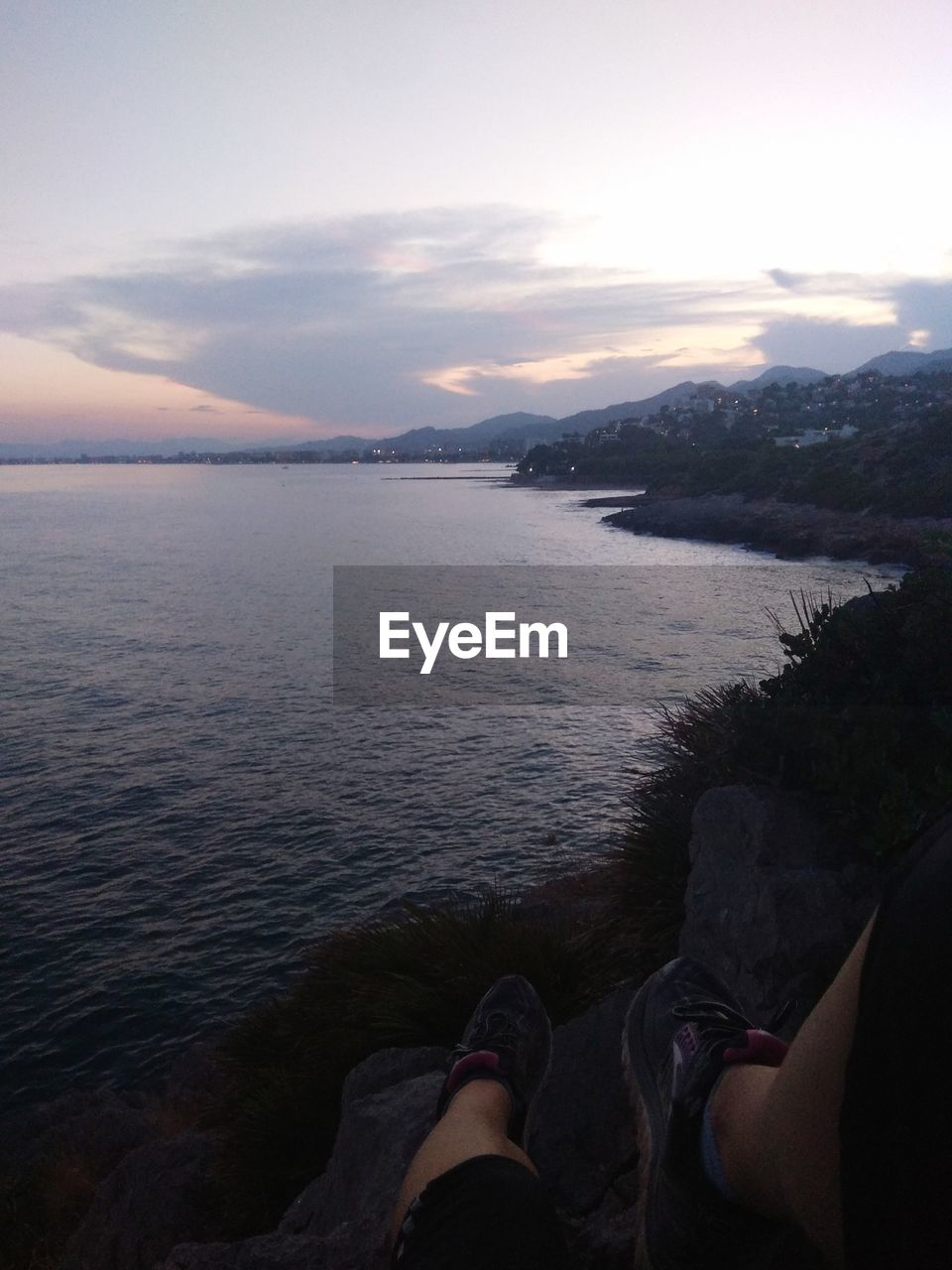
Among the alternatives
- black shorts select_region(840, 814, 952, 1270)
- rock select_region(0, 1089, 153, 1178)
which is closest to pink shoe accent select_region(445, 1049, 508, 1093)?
black shorts select_region(840, 814, 952, 1270)

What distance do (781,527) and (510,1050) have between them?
202ft

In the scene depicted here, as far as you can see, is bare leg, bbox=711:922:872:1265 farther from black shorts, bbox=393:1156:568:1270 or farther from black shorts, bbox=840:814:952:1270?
black shorts, bbox=393:1156:568:1270

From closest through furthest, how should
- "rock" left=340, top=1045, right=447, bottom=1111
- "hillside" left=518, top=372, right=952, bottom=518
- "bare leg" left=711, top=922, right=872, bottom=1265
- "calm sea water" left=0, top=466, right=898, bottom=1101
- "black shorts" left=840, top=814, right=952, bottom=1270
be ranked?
"black shorts" left=840, top=814, right=952, bottom=1270, "bare leg" left=711, top=922, right=872, bottom=1265, "rock" left=340, top=1045, right=447, bottom=1111, "calm sea water" left=0, top=466, right=898, bottom=1101, "hillside" left=518, top=372, right=952, bottom=518

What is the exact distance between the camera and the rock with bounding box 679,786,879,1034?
4418 mm

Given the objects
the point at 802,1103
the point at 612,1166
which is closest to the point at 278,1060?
the point at 612,1166

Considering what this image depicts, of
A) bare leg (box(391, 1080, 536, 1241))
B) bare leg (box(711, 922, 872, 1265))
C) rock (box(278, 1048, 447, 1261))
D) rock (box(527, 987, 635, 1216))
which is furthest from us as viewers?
rock (box(278, 1048, 447, 1261))

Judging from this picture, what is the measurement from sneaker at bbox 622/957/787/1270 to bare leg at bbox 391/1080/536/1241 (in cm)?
38

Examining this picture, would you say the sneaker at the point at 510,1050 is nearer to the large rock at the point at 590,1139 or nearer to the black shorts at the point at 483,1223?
the large rock at the point at 590,1139

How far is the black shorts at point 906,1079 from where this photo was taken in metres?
1.17

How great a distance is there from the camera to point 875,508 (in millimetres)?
57469

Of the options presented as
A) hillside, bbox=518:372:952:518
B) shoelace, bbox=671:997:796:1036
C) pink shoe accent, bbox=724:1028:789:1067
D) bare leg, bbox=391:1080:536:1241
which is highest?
hillside, bbox=518:372:952:518

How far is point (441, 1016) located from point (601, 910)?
150 cm

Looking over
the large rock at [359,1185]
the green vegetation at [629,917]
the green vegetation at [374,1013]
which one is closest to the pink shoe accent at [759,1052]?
the large rock at [359,1185]

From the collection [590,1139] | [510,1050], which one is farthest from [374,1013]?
[510,1050]
